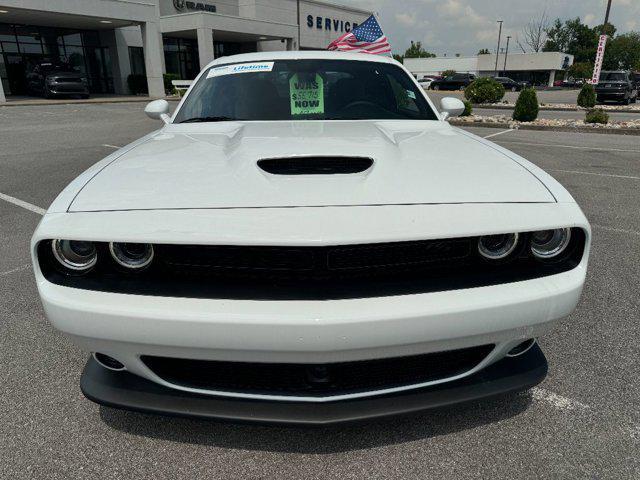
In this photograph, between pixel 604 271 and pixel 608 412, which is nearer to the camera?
pixel 608 412

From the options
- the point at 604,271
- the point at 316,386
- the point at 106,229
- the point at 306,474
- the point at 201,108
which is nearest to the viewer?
the point at 106,229

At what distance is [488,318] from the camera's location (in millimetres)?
1472

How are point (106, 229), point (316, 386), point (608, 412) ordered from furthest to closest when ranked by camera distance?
point (608, 412), point (316, 386), point (106, 229)

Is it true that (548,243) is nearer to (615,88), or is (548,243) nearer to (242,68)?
(242,68)

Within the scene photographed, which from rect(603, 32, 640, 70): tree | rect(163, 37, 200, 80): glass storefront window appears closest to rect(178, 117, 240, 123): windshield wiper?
rect(163, 37, 200, 80): glass storefront window

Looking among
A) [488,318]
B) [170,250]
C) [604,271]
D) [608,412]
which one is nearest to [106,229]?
[170,250]

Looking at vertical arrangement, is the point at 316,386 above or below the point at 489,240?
below

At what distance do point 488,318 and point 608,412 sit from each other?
945mm

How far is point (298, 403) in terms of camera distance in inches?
60.4

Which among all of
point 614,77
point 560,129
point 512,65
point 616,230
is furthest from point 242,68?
point 512,65

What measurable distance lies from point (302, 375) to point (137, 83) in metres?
31.0

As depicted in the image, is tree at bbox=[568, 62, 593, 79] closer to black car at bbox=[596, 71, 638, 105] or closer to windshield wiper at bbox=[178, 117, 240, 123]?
black car at bbox=[596, 71, 638, 105]

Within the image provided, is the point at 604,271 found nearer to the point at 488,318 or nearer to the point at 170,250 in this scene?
the point at 488,318

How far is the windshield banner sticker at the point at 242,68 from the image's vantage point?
3105mm
